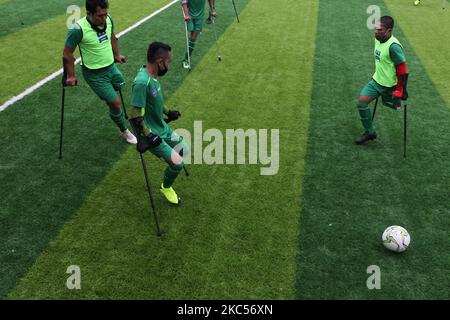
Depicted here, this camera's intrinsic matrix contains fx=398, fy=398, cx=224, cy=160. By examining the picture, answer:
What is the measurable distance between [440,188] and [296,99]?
4.08 meters

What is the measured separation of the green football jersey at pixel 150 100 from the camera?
5.20 meters

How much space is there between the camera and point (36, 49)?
487 inches

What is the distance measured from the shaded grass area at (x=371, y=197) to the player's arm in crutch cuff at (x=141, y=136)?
2493mm

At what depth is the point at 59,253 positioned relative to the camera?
5332 mm

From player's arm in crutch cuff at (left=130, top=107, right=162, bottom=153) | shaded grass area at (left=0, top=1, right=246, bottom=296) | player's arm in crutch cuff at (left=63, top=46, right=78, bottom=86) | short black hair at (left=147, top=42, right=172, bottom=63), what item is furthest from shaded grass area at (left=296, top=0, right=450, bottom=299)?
player's arm in crutch cuff at (left=63, top=46, right=78, bottom=86)

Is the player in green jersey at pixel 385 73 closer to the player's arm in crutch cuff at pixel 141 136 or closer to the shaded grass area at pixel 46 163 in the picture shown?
the player's arm in crutch cuff at pixel 141 136

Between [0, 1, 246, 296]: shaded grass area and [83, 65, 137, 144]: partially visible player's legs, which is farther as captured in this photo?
[83, 65, 137, 144]: partially visible player's legs

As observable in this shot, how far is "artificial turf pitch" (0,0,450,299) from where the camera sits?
5035 mm

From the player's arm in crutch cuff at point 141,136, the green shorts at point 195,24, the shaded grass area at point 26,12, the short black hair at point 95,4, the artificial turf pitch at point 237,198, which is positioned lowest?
the shaded grass area at point 26,12

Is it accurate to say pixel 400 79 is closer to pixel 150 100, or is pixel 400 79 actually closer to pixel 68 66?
pixel 150 100

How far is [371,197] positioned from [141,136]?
3.87 m

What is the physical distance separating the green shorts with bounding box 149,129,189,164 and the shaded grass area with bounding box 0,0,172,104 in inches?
209

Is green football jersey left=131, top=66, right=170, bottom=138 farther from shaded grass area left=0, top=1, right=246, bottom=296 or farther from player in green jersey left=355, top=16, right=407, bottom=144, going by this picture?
player in green jersey left=355, top=16, right=407, bottom=144

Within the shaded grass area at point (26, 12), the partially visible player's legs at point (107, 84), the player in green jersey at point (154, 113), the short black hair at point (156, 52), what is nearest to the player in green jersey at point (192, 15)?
the partially visible player's legs at point (107, 84)
